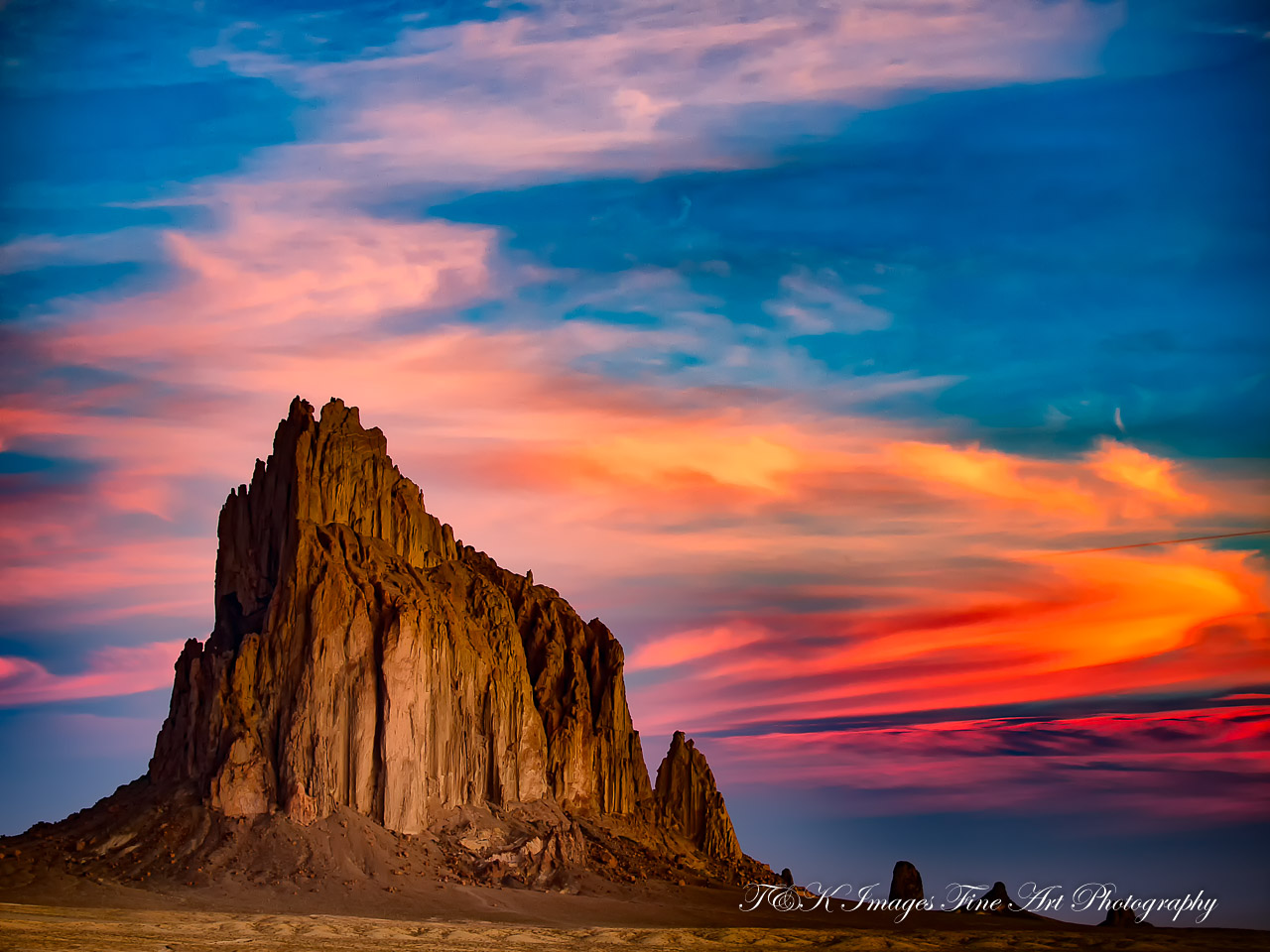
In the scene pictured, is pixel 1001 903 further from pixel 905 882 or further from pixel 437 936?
pixel 437 936

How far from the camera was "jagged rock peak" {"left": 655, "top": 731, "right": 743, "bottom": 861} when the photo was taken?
14312 cm

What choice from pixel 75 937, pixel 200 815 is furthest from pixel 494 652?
pixel 75 937

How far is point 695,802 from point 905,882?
2943 centimetres

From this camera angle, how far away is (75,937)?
7238 cm

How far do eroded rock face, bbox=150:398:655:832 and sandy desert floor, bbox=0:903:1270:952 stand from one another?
18491mm

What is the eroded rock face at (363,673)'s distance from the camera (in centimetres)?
10850

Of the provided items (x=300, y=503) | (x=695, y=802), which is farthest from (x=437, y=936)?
(x=695, y=802)

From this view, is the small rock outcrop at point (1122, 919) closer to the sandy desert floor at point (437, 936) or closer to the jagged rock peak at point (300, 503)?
the sandy desert floor at point (437, 936)

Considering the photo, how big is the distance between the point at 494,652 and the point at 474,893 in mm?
29187

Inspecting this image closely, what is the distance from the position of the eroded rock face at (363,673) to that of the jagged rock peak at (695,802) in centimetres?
556

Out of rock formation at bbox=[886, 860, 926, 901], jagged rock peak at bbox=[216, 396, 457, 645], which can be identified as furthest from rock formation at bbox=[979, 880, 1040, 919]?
jagged rock peak at bbox=[216, 396, 457, 645]

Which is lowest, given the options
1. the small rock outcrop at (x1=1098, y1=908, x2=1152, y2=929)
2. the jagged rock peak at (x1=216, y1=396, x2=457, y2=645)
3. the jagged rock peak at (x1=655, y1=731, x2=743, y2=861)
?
the small rock outcrop at (x1=1098, y1=908, x2=1152, y2=929)

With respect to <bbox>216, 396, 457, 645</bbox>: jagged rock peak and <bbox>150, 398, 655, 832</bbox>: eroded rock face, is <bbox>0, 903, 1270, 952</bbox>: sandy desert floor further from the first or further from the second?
<bbox>216, 396, 457, 645</bbox>: jagged rock peak

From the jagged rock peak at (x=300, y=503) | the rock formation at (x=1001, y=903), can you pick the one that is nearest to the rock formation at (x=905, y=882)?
the rock formation at (x=1001, y=903)
